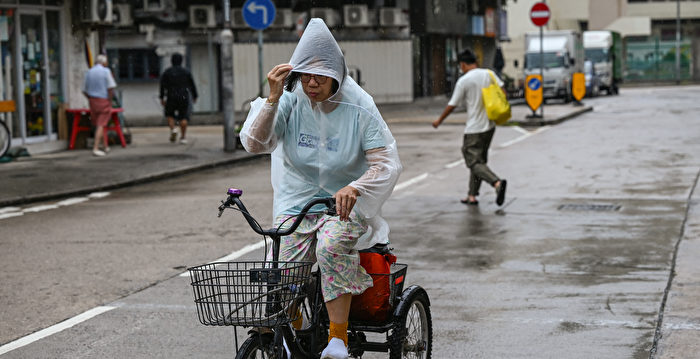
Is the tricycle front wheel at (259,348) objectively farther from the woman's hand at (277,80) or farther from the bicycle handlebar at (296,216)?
the woman's hand at (277,80)

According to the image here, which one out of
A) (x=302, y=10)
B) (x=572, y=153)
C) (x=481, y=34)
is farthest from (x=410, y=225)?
(x=481, y=34)

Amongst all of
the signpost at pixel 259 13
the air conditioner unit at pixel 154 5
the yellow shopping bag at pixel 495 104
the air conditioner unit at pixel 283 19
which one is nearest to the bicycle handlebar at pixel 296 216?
the yellow shopping bag at pixel 495 104

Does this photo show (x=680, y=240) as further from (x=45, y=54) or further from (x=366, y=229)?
(x=45, y=54)

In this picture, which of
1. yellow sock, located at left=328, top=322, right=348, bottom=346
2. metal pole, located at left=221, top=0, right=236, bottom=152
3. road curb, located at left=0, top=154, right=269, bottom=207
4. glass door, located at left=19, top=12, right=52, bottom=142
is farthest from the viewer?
glass door, located at left=19, top=12, right=52, bottom=142

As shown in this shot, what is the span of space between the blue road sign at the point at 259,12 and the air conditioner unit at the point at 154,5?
1806 centimetres

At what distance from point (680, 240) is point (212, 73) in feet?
95.6

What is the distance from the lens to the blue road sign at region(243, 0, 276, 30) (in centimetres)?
1970

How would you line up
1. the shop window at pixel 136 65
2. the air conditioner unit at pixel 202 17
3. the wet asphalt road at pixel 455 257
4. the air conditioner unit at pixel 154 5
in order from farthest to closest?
the air conditioner unit at pixel 202 17 → the air conditioner unit at pixel 154 5 → the shop window at pixel 136 65 → the wet asphalt road at pixel 455 257

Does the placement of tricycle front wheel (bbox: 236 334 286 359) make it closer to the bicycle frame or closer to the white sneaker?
the bicycle frame

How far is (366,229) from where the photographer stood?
14.9 feet

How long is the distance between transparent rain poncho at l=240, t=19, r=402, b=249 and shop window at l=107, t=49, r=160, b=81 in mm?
32770

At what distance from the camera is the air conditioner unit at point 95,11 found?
20.8 meters

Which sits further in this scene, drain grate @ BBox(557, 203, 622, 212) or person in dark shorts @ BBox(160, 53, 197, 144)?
person in dark shorts @ BBox(160, 53, 197, 144)

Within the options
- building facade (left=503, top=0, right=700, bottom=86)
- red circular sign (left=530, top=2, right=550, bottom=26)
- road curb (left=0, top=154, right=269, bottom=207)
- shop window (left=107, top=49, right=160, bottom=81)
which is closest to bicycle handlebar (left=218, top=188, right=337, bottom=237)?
road curb (left=0, top=154, right=269, bottom=207)
